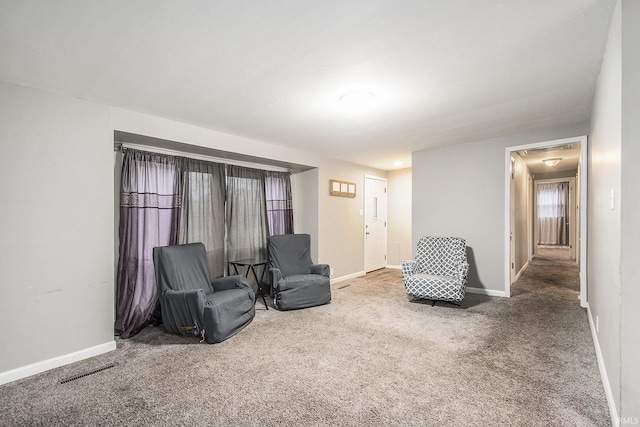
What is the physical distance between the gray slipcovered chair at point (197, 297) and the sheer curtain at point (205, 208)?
44cm

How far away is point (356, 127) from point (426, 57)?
65.6 inches

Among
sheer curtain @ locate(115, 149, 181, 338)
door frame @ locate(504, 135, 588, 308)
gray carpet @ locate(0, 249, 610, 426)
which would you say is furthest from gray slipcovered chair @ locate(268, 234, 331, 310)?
door frame @ locate(504, 135, 588, 308)

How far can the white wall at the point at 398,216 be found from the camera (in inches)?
272

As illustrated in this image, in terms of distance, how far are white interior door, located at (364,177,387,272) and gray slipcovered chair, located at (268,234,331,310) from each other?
6.95 ft

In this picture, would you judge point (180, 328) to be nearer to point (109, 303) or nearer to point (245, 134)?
point (109, 303)

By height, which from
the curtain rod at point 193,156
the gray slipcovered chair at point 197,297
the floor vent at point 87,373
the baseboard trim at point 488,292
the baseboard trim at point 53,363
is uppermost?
the curtain rod at point 193,156

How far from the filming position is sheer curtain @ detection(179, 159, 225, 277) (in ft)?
13.0

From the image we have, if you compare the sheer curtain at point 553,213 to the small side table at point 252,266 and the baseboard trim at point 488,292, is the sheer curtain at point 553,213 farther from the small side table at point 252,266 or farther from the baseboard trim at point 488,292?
the small side table at point 252,266

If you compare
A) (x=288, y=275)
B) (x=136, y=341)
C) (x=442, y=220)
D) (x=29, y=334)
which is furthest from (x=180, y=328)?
(x=442, y=220)

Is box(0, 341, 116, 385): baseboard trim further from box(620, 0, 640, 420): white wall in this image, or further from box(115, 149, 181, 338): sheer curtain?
box(620, 0, 640, 420): white wall

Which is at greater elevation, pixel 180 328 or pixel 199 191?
pixel 199 191

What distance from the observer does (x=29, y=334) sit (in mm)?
2490

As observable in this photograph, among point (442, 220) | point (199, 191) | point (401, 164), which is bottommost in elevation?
point (442, 220)

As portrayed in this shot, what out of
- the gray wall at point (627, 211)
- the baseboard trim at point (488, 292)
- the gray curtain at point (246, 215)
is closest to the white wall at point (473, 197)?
the baseboard trim at point (488, 292)
